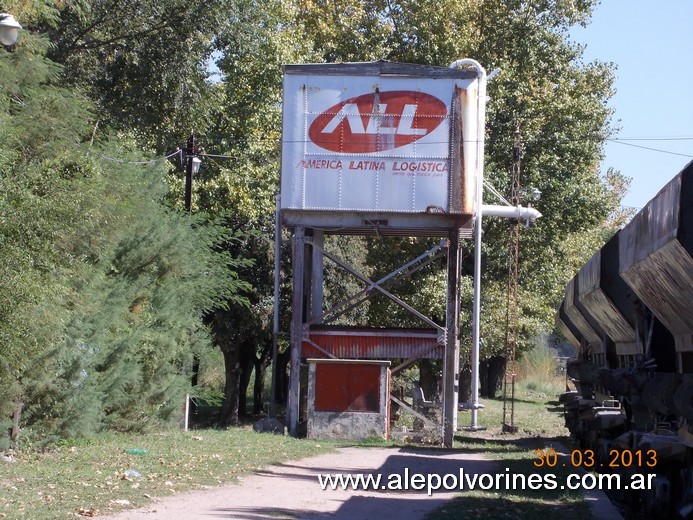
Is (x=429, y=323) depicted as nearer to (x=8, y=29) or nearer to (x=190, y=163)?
(x=190, y=163)

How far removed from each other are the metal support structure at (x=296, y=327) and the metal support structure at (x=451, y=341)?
3.67 meters

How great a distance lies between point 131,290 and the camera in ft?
64.7

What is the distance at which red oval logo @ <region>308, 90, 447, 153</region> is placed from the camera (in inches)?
934

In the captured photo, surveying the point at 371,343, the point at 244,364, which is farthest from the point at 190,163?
the point at 244,364

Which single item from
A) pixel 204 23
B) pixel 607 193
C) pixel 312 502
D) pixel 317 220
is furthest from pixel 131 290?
pixel 607 193

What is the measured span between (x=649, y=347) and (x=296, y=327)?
12.2m

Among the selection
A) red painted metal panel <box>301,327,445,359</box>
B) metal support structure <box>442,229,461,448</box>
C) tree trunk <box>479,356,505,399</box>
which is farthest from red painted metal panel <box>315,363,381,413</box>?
tree trunk <box>479,356,505,399</box>

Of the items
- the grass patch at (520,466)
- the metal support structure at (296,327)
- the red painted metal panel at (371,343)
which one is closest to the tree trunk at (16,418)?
the grass patch at (520,466)

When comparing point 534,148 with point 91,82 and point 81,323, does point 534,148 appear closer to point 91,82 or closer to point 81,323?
point 91,82

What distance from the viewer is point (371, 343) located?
24.4 metres

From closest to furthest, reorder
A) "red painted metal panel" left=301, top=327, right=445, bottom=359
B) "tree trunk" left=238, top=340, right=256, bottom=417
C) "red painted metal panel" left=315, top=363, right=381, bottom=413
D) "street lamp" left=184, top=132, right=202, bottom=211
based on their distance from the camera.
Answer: "red painted metal panel" left=315, top=363, right=381, bottom=413, "red painted metal panel" left=301, top=327, right=445, bottom=359, "street lamp" left=184, top=132, right=202, bottom=211, "tree trunk" left=238, top=340, right=256, bottom=417

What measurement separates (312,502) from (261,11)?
19238mm

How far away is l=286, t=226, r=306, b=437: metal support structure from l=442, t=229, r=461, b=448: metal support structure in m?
3.67

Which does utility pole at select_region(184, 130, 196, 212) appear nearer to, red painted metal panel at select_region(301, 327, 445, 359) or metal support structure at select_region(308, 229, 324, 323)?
metal support structure at select_region(308, 229, 324, 323)
